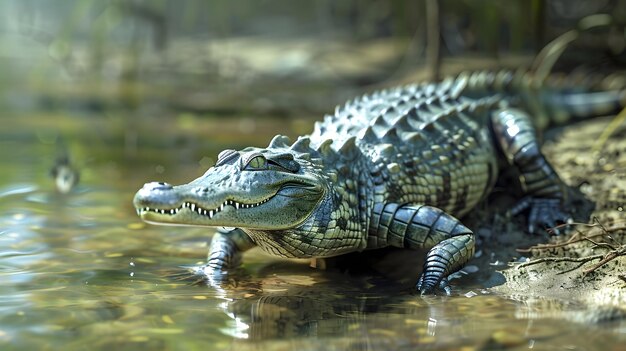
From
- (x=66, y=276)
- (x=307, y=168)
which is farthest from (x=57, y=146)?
(x=307, y=168)

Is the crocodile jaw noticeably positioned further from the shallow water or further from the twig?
the twig

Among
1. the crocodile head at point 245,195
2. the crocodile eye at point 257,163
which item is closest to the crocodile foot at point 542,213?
the crocodile head at point 245,195

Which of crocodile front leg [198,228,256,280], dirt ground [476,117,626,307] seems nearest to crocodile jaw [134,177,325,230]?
crocodile front leg [198,228,256,280]

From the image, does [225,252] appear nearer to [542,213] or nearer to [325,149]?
[325,149]

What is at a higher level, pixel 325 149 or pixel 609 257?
pixel 325 149

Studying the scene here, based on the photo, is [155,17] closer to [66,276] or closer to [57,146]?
[57,146]

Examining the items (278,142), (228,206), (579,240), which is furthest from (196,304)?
(579,240)

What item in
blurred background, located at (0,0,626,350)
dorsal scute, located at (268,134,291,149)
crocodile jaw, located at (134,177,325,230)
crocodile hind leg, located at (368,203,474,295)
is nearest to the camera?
blurred background, located at (0,0,626,350)
